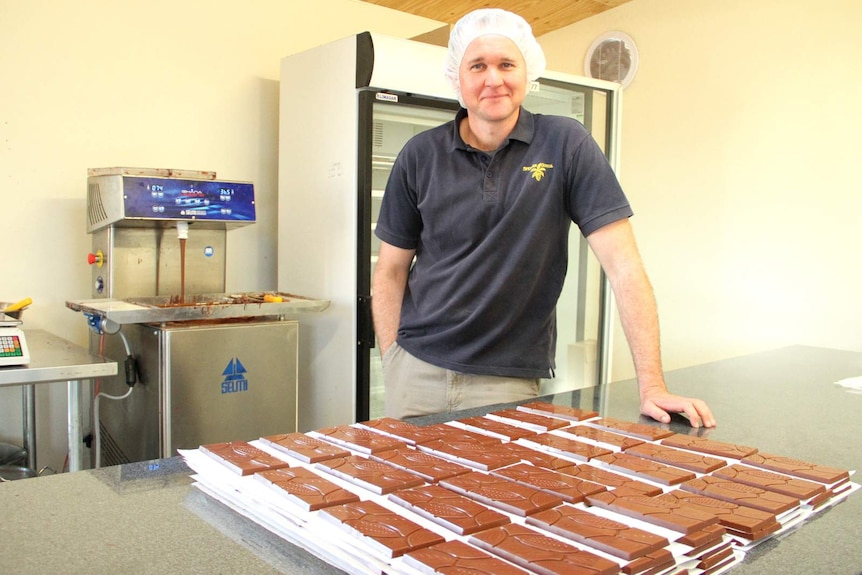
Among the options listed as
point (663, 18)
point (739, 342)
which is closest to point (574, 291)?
point (739, 342)

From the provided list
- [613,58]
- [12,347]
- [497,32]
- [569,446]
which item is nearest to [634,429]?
[569,446]

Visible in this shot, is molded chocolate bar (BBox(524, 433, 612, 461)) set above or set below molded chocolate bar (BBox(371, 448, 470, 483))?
below

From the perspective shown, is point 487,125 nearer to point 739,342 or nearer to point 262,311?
point 262,311

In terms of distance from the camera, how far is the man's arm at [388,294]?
1929 mm

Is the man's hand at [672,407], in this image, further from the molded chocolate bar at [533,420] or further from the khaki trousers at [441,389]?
the khaki trousers at [441,389]

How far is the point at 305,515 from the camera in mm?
765

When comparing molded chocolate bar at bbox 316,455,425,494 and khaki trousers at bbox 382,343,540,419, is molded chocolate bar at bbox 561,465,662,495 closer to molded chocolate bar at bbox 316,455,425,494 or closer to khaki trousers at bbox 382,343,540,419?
molded chocolate bar at bbox 316,455,425,494

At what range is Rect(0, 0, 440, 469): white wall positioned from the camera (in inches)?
111

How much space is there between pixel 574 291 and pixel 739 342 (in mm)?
862

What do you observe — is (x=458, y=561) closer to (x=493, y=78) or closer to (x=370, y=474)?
(x=370, y=474)

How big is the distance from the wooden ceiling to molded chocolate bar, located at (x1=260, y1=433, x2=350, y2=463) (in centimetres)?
323

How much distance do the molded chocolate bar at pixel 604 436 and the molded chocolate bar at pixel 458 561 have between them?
47 cm

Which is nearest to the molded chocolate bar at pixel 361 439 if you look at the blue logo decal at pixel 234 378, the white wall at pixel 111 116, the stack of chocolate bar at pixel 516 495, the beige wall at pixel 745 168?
the stack of chocolate bar at pixel 516 495

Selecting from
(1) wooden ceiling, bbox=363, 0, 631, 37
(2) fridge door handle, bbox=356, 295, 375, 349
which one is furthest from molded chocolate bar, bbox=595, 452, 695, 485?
(1) wooden ceiling, bbox=363, 0, 631, 37
